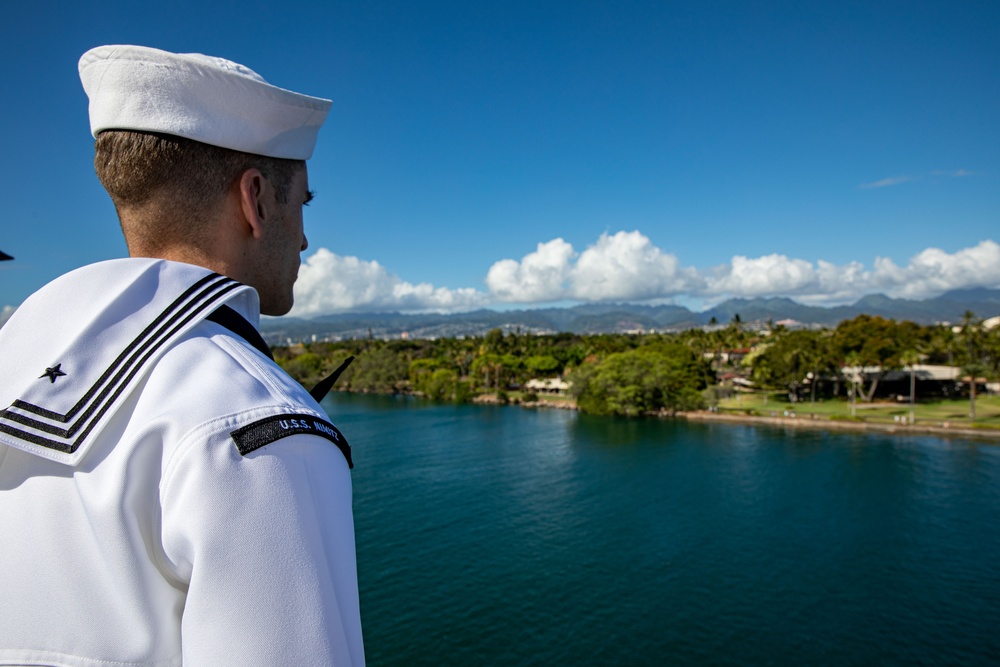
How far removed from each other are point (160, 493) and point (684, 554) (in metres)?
20.5

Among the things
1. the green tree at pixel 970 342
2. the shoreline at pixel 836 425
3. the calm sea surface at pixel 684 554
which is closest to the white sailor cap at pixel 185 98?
the calm sea surface at pixel 684 554

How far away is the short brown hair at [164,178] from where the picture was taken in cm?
68

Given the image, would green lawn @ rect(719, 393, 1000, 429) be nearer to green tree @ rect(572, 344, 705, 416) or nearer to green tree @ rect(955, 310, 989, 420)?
green tree @ rect(572, 344, 705, 416)

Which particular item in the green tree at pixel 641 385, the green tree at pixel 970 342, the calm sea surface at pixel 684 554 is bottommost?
the calm sea surface at pixel 684 554

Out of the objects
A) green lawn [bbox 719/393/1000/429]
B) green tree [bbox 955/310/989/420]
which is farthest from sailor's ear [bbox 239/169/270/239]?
green tree [bbox 955/310/989/420]

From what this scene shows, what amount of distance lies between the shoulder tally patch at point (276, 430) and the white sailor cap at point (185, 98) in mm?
369

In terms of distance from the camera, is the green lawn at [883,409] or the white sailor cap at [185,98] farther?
the green lawn at [883,409]

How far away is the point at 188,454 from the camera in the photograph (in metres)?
0.46

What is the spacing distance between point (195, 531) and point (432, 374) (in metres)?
61.1

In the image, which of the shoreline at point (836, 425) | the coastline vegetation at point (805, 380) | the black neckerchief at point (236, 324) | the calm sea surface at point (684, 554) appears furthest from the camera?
the coastline vegetation at point (805, 380)

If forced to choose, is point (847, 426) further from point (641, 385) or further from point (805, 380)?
point (641, 385)

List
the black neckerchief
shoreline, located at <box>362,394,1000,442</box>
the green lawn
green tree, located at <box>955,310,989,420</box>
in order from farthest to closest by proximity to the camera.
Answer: green tree, located at <box>955,310,989,420</box> < the green lawn < shoreline, located at <box>362,394,1000,442</box> < the black neckerchief

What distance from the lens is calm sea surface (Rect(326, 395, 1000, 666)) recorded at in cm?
1395

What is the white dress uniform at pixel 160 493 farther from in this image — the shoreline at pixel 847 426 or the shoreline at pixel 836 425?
the shoreline at pixel 847 426
